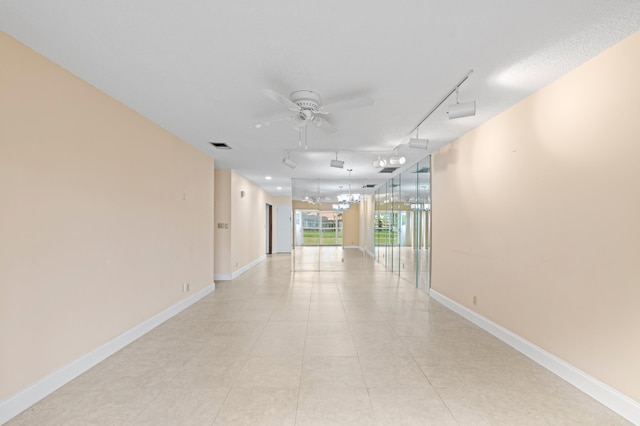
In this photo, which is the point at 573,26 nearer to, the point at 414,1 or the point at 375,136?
the point at 414,1

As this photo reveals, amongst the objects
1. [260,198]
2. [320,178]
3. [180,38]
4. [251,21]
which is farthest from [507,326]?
[260,198]

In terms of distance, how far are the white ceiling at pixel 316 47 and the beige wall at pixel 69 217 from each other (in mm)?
332

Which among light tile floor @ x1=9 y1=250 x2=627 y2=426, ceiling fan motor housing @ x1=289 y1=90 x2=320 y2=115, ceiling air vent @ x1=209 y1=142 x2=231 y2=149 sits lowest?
light tile floor @ x1=9 y1=250 x2=627 y2=426

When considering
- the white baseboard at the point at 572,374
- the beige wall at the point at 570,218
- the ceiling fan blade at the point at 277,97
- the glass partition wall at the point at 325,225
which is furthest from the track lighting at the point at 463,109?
the glass partition wall at the point at 325,225

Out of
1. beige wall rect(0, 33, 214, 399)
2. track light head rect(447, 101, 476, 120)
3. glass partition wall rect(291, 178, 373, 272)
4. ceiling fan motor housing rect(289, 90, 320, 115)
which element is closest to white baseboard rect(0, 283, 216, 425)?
beige wall rect(0, 33, 214, 399)

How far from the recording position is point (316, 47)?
2.40 m

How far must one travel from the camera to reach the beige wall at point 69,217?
2.34 metres

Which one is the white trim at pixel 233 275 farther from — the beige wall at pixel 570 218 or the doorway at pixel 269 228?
the beige wall at pixel 570 218

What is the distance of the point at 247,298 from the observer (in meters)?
5.99

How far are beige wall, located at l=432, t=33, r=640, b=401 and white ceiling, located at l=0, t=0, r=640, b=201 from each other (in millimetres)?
323

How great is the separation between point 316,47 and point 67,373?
11.7ft

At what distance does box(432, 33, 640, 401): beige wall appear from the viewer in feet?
7.67

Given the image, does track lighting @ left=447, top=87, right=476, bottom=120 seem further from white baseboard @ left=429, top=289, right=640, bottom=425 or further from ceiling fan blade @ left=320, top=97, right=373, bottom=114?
white baseboard @ left=429, top=289, right=640, bottom=425

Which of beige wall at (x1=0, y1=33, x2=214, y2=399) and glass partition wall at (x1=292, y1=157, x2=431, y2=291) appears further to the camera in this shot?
glass partition wall at (x1=292, y1=157, x2=431, y2=291)
